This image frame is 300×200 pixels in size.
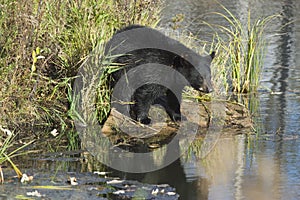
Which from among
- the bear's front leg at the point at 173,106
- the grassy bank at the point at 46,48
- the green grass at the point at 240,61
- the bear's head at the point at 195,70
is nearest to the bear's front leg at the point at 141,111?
the bear's front leg at the point at 173,106

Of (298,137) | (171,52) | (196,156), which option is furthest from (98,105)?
(298,137)

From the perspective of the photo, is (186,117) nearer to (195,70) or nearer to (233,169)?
(195,70)

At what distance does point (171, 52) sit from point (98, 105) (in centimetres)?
106

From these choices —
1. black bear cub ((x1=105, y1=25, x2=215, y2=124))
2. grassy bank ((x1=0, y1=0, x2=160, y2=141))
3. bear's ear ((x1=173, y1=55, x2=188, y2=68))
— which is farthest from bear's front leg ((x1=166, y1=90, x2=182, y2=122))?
grassy bank ((x1=0, y1=0, x2=160, y2=141))

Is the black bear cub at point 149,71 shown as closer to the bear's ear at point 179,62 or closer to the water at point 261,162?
the bear's ear at point 179,62

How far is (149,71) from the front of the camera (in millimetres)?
8438

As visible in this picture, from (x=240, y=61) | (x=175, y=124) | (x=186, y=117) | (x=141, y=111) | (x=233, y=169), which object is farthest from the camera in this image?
(x=240, y=61)

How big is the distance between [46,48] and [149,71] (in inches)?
50.8

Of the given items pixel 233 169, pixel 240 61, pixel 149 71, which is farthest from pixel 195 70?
pixel 240 61

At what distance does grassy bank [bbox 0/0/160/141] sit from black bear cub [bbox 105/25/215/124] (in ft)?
1.24

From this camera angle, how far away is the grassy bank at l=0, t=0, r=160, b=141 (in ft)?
27.0

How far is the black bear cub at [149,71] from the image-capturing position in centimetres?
839

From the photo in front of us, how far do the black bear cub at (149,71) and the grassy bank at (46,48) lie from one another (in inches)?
14.9

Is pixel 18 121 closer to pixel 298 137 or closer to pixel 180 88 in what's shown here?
pixel 180 88
